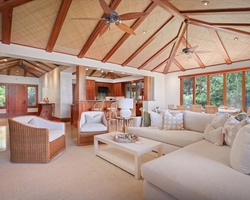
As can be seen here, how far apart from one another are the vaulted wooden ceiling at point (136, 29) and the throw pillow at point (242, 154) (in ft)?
8.57

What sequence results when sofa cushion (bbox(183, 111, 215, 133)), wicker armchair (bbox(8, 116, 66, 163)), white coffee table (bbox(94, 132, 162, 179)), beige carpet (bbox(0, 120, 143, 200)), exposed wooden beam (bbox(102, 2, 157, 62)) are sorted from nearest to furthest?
beige carpet (bbox(0, 120, 143, 200)), white coffee table (bbox(94, 132, 162, 179)), wicker armchair (bbox(8, 116, 66, 163)), sofa cushion (bbox(183, 111, 215, 133)), exposed wooden beam (bbox(102, 2, 157, 62))

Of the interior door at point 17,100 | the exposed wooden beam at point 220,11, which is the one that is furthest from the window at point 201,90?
the interior door at point 17,100

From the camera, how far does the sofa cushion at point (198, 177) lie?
114 centimetres

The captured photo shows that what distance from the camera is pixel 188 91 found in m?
7.69

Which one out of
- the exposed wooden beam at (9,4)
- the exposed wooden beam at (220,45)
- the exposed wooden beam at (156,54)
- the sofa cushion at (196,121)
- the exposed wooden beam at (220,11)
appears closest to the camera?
the exposed wooden beam at (9,4)

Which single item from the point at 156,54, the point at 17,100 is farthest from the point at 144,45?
the point at 17,100

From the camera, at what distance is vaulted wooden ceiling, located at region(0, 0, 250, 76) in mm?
3336

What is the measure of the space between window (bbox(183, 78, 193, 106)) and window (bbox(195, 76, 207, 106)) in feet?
0.95

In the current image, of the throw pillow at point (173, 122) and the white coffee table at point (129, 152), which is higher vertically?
the throw pillow at point (173, 122)

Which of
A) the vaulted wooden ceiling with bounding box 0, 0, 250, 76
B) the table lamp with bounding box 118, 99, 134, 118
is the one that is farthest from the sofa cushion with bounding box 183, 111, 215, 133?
the vaulted wooden ceiling with bounding box 0, 0, 250, 76

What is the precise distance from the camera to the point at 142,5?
375 centimetres

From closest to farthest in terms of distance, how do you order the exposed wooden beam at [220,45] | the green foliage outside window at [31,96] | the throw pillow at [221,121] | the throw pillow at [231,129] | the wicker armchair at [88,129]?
the throw pillow at [231,129], the throw pillow at [221,121], the wicker armchair at [88,129], the exposed wooden beam at [220,45], the green foliage outside window at [31,96]

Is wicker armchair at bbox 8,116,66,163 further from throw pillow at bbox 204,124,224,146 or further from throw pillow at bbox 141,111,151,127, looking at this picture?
throw pillow at bbox 204,124,224,146

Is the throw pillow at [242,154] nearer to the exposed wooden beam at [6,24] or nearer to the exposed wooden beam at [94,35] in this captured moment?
the exposed wooden beam at [94,35]
